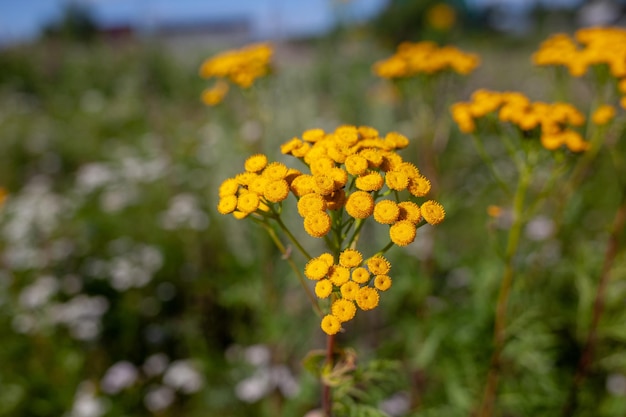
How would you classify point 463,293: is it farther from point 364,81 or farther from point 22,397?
point 364,81

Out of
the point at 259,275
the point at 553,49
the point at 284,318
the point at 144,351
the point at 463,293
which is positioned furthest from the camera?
the point at 144,351

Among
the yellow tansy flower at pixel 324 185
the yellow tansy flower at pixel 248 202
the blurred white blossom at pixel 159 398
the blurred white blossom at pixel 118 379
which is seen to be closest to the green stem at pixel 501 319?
the yellow tansy flower at pixel 324 185

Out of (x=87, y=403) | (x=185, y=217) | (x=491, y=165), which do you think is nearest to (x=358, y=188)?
(x=491, y=165)

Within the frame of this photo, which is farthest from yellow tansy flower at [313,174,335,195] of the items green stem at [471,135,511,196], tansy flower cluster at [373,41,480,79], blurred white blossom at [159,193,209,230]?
blurred white blossom at [159,193,209,230]

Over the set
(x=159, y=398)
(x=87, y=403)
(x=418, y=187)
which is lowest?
(x=159, y=398)

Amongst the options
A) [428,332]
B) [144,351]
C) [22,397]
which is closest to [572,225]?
[428,332]

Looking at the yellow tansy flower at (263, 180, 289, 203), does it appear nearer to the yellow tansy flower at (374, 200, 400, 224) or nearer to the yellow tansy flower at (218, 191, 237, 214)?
the yellow tansy flower at (218, 191, 237, 214)

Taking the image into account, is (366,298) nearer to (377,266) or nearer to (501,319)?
(377,266)
